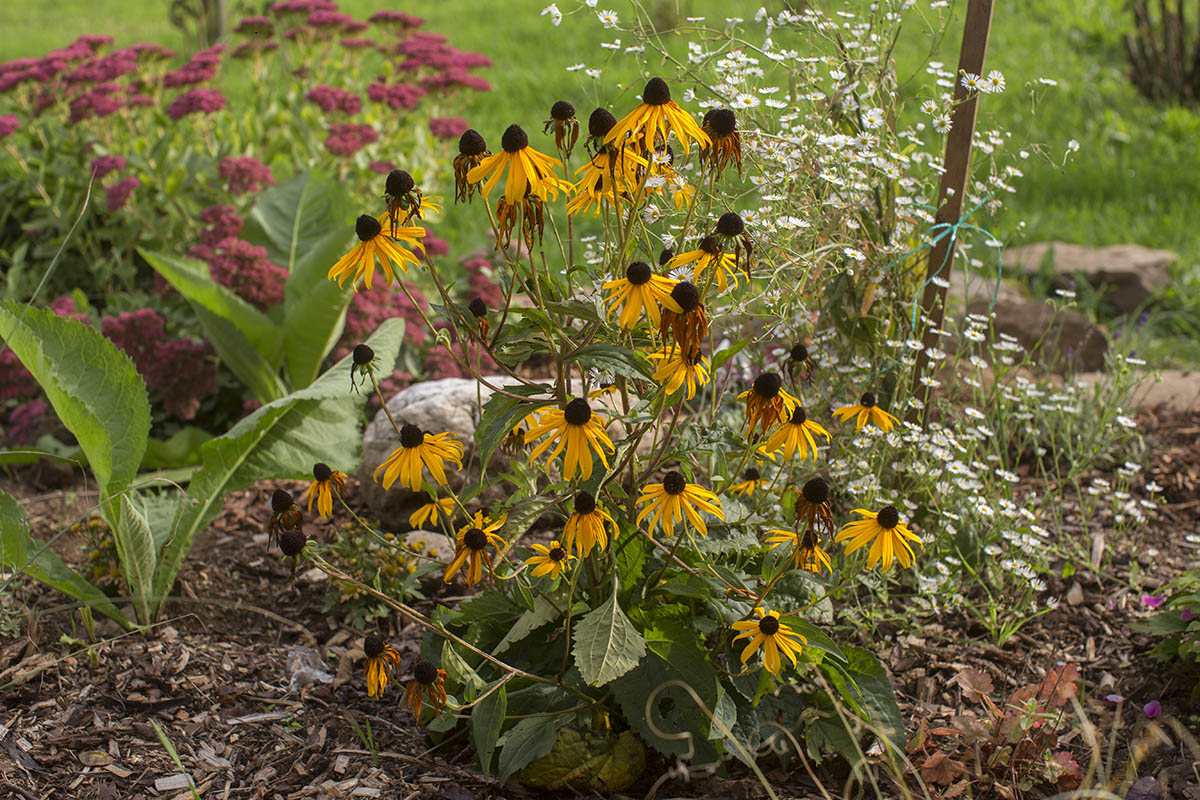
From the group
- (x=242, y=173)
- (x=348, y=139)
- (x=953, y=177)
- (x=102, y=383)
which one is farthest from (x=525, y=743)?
(x=348, y=139)

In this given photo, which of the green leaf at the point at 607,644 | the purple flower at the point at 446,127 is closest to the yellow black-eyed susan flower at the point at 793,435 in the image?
the green leaf at the point at 607,644

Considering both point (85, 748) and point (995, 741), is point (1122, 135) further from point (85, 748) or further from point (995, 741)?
point (85, 748)

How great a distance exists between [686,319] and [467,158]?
1.61 ft

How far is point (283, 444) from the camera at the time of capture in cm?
305

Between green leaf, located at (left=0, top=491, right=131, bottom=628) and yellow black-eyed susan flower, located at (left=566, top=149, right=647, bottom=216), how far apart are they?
155 centimetres

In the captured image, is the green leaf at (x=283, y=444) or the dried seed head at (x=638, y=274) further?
the green leaf at (x=283, y=444)

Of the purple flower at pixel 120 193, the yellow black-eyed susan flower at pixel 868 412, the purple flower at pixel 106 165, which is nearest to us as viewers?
the yellow black-eyed susan flower at pixel 868 412

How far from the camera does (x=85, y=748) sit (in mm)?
2311

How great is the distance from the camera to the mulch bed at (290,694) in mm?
2266

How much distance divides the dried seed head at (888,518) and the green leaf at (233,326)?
2.42 m

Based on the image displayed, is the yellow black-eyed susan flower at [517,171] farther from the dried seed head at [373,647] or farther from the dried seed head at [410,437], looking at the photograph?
the dried seed head at [373,647]

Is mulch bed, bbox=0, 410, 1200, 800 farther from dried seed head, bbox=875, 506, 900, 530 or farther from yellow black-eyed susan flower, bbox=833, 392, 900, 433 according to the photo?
yellow black-eyed susan flower, bbox=833, 392, 900, 433

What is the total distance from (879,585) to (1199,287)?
11.4 ft

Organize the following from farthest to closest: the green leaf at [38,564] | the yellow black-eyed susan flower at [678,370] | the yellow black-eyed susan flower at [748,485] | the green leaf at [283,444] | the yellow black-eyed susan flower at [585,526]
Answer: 1. the green leaf at [283,444]
2. the green leaf at [38,564]
3. the yellow black-eyed susan flower at [748,485]
4. the yellow black-eyed susan flower at [585,526]
5. the yellow black-eyed susan flower at [678,370]
